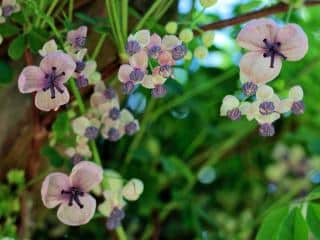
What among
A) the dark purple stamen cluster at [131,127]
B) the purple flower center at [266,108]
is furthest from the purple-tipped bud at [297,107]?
the dark purple stamen cluster at [131,127]

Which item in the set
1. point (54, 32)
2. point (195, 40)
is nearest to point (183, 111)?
point (195, 40)

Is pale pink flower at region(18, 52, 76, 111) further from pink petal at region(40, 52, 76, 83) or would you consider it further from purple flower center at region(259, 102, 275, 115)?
purple flower center at region(259, 102, 275, 115)

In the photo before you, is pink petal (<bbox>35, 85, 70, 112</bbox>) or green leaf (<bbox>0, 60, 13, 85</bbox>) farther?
green leaf (<bbox>0, 60, 13, 85</bbox>)

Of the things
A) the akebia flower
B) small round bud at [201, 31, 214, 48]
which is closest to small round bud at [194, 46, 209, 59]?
small round bud at [201, 31, 214, 48]

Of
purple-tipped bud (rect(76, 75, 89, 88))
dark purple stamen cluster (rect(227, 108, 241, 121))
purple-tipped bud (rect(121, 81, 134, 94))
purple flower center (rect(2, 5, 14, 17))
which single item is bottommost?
dark purple stamen cluster (rect(227, 108, 241, 121))

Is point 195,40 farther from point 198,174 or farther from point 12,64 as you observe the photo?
point 198,174

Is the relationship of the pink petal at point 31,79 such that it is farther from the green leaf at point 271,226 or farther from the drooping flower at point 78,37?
the green leaf at point 271,226
